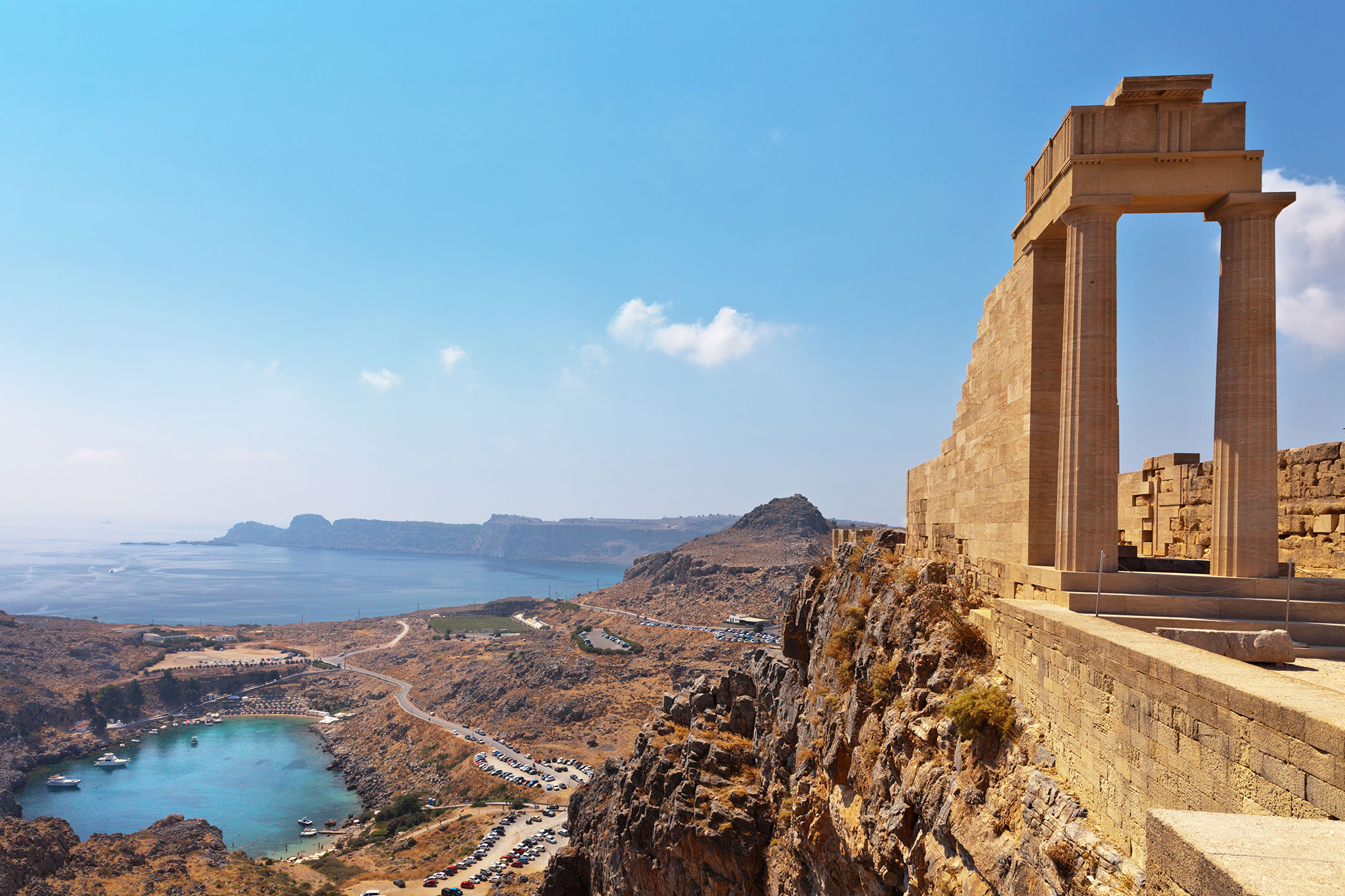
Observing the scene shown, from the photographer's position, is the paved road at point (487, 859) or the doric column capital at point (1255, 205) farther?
the paved road at point (487, 859)

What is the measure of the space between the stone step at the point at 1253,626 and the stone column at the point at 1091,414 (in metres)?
1.47

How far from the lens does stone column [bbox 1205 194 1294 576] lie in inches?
474

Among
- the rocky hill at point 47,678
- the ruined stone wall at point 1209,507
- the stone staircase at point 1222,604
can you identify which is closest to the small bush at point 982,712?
the stone staircase at point 1222,604

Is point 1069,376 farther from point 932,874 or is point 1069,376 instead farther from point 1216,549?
point 932,874

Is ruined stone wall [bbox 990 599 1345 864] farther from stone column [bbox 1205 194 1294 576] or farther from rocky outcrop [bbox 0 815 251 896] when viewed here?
rocky outcrop [bbox 0 815 251 896]

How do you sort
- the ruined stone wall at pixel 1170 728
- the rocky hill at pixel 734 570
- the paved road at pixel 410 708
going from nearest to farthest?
1. the ruined stone wall at pixel 1170 728
2. the paved road at pixel 410 708
3. the rocky hill at pixel 734 570

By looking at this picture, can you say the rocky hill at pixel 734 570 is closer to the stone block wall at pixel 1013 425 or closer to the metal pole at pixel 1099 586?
the stone block wall at pixel 1013 425

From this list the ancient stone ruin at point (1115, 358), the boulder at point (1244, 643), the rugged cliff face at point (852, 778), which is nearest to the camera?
the boulder at point (1244, 643)

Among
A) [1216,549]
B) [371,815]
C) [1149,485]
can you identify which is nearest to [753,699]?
[1149,485]

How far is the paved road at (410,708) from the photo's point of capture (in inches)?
3292

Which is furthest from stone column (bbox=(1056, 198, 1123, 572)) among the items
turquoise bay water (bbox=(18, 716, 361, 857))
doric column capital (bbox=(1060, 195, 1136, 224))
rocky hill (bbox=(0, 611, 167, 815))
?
rocky hill (bbox=(0, 611, 167, 815))

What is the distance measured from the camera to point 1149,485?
18.2 m

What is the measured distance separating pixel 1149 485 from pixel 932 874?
11.8 metres

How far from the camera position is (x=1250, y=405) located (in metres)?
12.1
